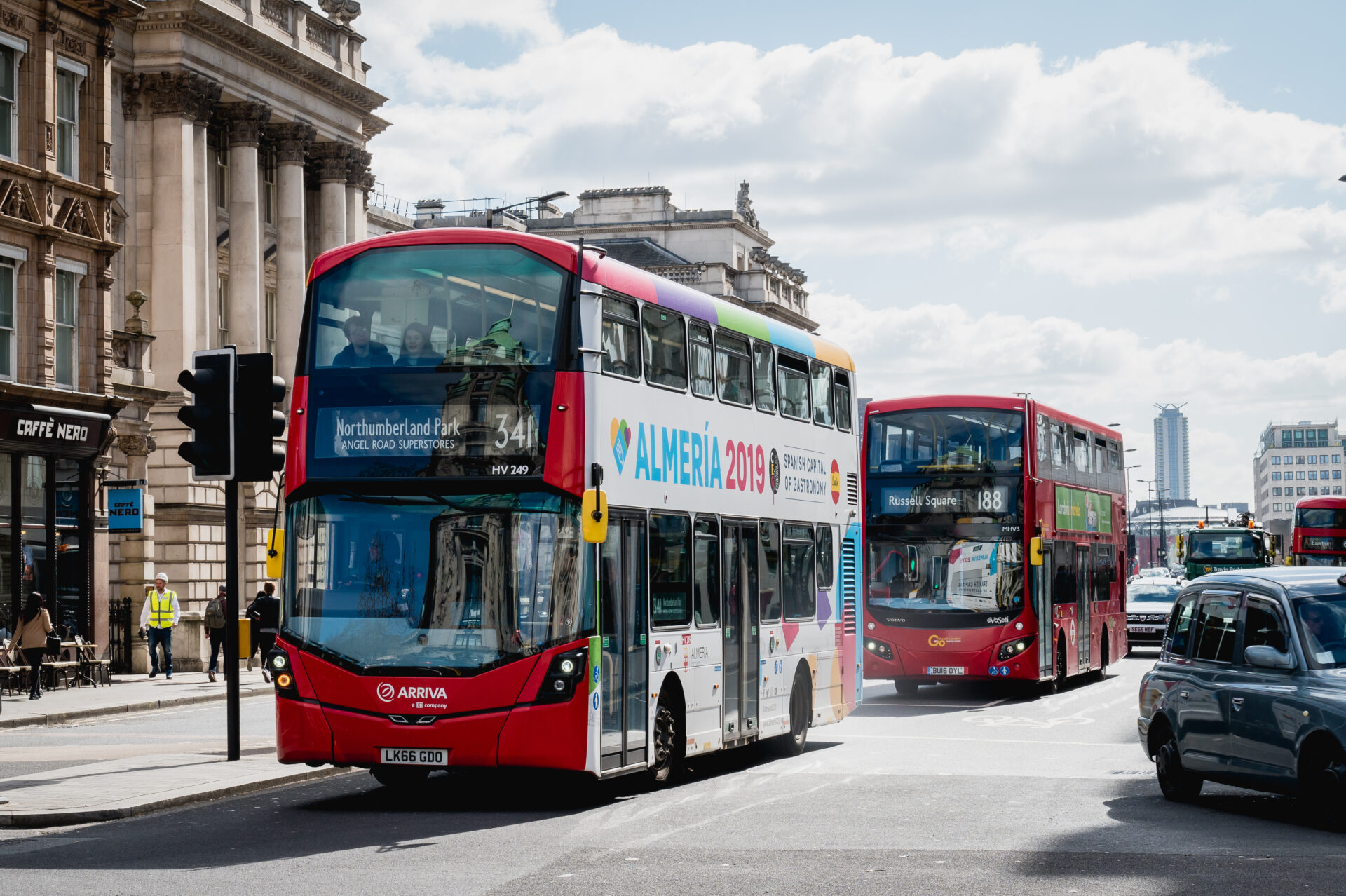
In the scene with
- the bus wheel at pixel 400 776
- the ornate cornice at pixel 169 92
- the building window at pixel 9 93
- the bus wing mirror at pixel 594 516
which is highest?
the ornate cornice at pixel 169 92

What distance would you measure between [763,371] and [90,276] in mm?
19882

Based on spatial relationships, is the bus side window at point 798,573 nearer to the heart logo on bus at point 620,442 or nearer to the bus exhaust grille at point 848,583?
the bus exhaust grille at point 848,583

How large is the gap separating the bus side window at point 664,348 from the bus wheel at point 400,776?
12.1ft

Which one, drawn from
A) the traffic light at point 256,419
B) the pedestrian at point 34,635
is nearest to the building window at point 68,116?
the pedestrian at point 34,635

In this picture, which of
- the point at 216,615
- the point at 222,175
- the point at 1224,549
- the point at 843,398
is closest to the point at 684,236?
the point at 1224,549

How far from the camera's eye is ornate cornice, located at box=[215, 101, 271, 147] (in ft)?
147

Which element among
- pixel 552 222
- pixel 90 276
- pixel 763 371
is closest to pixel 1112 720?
pixel 763 371

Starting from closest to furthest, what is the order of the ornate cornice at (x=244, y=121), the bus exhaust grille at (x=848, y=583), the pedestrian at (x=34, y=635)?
the bus exhaust grille at (x=848, y=583) < the pedestrian at (x=34, y=635) < the ornate cornice at (x=244, y=121)

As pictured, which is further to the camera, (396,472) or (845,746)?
(845,746)

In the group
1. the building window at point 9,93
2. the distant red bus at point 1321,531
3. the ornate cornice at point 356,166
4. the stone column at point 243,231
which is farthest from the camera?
the distant red bus at point 1321,531

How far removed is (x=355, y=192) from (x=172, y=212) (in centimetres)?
1038

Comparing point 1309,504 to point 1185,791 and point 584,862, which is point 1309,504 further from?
point 584,862

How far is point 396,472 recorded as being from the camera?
1358 cm

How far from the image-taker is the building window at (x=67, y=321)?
1307 inches
